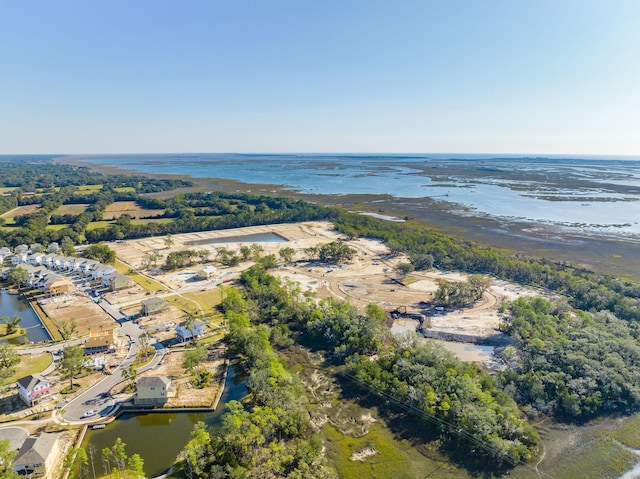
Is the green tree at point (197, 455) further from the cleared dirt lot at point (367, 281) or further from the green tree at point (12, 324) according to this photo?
the green tree at point (12, 324)

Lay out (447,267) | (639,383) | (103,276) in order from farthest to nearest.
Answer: (447,267) → (103,276) → (639,383)

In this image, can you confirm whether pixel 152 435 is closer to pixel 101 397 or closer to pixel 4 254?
pixel 101 397

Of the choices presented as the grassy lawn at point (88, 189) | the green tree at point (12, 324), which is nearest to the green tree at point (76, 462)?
the green tree at point (12, 324)

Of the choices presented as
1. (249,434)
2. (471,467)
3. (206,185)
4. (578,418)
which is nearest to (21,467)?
(249,434)

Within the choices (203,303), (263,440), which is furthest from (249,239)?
(263,440)

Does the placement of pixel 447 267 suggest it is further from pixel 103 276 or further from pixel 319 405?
pixel 103 276

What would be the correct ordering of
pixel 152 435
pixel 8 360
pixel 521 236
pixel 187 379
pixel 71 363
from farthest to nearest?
pixel 521 236, pixel 8 360, pixel 187 379, pixel 71 363, pixel 152 435
